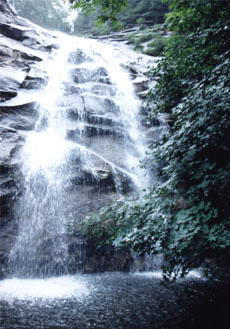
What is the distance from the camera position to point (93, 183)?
298 inches

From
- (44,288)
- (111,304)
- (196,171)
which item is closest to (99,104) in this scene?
(44,288)

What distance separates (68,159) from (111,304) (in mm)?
4595

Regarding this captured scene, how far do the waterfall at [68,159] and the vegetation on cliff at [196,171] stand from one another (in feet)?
8.57

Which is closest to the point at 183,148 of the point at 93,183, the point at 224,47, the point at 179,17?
the point at 224,47

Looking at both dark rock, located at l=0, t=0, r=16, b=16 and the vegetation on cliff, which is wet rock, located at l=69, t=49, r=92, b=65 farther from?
the vegetation on cliff

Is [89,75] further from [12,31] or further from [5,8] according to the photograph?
[5,8]

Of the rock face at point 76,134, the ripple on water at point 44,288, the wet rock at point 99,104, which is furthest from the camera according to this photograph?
the wet rock at point 99,104

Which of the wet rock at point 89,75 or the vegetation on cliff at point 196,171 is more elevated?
the wet rock at point 89,75

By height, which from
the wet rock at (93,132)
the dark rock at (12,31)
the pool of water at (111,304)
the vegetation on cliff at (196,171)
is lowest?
the pool of water at (111,304)

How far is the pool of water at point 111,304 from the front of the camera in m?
3.71

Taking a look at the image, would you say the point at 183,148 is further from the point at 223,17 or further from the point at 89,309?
the point at 89,309

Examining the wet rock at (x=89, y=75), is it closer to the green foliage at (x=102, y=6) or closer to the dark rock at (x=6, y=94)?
the dark rock at (x=6, y=94)

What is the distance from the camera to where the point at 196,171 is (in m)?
3.56

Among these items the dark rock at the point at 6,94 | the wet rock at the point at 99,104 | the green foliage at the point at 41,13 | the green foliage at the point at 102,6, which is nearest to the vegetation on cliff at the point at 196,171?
the green foliage at the point at 102,6
